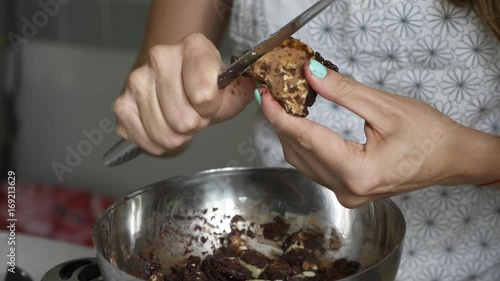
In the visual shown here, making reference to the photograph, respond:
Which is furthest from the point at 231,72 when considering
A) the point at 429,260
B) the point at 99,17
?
the point at 99,17

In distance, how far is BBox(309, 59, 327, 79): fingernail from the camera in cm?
Answer: 64

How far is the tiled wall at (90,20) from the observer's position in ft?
6.08

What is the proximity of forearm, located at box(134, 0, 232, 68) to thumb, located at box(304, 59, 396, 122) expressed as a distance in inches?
15.6

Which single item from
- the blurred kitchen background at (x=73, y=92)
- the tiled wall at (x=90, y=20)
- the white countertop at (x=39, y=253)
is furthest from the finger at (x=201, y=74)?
the tiled wall at (x=90, y=20)

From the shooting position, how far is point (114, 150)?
2.76ft

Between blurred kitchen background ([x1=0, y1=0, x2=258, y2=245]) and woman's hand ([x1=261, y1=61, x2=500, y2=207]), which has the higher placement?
woman's hand ([x1=261, y1=61, x2=500, y2=207])

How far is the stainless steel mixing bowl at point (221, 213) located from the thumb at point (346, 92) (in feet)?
0.52

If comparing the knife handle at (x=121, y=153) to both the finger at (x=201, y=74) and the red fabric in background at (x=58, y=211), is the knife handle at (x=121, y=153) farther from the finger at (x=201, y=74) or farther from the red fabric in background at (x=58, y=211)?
the red fabric in background at (x=58, y=211)

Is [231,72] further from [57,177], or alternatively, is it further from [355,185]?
[57,177]

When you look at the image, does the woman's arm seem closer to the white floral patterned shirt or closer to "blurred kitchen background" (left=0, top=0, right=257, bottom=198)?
the white floral patterned shirt

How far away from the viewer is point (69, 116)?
2.01 m

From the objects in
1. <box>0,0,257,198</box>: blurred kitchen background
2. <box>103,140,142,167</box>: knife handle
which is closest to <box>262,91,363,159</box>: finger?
<box>103,140,142,167</box>: knife handle

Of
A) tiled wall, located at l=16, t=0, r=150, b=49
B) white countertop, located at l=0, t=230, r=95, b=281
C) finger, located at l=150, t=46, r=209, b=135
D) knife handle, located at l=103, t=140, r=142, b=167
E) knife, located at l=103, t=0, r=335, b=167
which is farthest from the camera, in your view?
tiled wall, located at l=16, t=0, r=150, b=49

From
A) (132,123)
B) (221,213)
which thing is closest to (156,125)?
(132,123)
